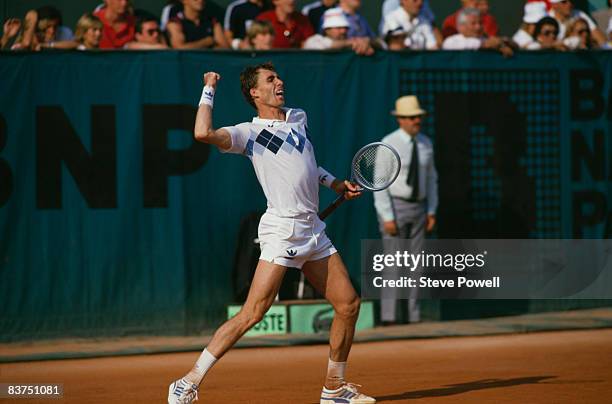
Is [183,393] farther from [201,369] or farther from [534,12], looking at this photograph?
[534,12]

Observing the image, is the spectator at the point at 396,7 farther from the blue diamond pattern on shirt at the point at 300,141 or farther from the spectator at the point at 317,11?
the blue diamond pattern on shirt at the point at 300,141

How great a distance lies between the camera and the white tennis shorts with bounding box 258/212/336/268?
6555mm

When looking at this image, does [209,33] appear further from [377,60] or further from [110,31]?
[377,60]

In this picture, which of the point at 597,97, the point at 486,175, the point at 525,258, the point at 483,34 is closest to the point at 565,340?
the point at 525,258

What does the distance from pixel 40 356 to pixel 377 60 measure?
13.7 ft

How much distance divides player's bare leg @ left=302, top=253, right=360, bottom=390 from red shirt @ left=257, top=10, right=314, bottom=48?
15.3 feet

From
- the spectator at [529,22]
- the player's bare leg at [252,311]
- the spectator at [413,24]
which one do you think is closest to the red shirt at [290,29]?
the spectator at [413,24]

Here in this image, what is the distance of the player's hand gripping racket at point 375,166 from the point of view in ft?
22.8

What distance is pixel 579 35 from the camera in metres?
11.7

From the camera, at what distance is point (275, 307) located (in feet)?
32.9

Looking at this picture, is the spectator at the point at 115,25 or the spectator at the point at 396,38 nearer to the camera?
the spectator at the point at 115,25

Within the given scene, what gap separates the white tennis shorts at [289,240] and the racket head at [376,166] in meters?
0.49

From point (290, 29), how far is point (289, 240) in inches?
198

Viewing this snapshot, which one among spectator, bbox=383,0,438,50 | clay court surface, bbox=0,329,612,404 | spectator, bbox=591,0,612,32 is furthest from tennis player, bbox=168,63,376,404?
spectator, bbox=591,0,612,32
